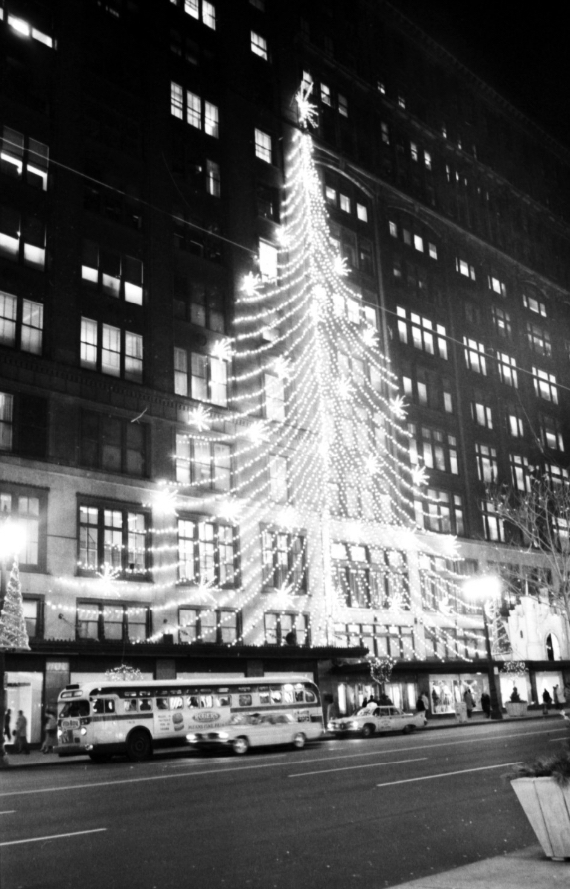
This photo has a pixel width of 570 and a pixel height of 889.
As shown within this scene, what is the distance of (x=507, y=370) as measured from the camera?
8150cm

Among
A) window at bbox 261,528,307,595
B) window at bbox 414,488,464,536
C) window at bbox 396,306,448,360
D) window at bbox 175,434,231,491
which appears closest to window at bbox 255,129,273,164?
window at bbox 396,306,448,360

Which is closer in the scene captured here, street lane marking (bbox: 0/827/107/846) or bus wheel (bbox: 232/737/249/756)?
street lane marking (bbox: 0/827/107/846)

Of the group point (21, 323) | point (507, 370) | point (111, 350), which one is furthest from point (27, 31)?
point (507, 370)

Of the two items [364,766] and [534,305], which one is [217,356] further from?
[534,305]

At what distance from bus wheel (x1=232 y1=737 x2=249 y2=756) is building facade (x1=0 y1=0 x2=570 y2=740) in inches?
379

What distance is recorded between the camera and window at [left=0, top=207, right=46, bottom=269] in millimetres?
42562

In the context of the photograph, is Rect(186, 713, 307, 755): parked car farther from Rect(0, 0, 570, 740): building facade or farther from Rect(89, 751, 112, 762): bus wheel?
Rect(0, 0, 570, 740): building facade

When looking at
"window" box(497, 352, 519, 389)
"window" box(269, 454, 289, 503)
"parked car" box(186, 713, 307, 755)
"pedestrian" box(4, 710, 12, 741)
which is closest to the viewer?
"parked car" box(186, 713, 307, 755)

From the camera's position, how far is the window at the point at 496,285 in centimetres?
8394

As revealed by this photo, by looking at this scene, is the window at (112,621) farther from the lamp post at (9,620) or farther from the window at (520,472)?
the window at (520,472)

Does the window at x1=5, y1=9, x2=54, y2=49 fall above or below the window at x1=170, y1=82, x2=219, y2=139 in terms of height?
below

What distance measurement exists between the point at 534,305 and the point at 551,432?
14665mm

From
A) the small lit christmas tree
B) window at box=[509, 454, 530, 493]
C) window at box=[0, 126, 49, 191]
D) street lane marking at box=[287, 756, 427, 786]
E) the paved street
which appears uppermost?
window at box=[0, 126, 49, 191]


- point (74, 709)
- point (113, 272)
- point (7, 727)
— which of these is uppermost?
point (113, 272)
